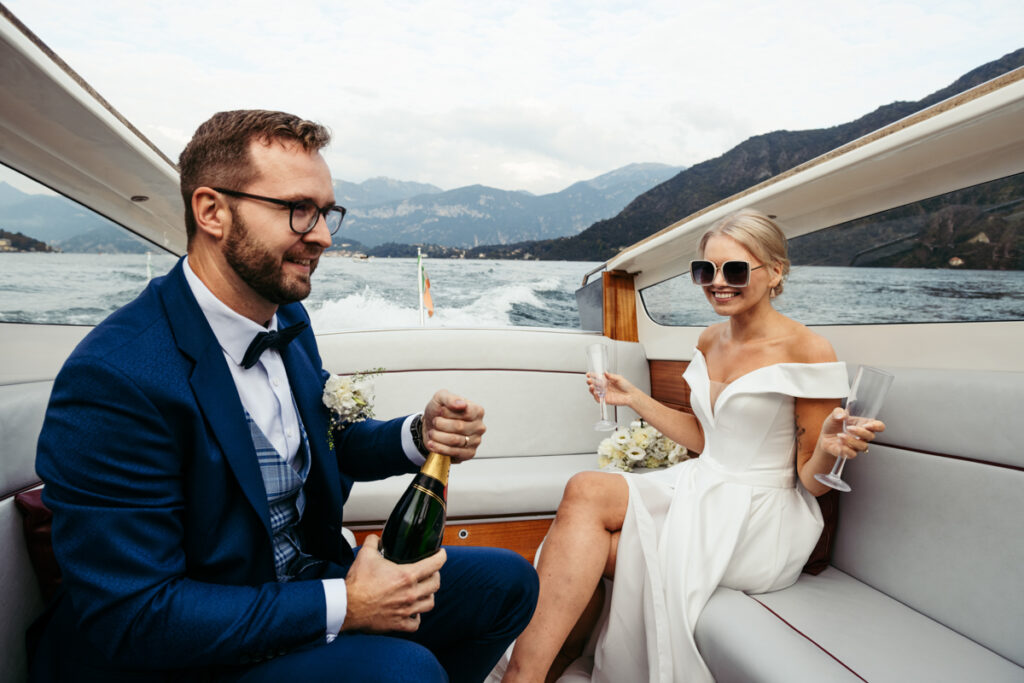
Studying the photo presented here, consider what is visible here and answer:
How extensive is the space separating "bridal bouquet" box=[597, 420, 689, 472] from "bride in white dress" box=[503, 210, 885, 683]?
597mm

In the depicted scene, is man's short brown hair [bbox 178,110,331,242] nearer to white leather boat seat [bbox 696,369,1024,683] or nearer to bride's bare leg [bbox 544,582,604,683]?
white leather boat seat [bbox 696,369,1024,683]

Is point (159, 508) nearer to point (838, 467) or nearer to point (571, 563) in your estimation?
point (571, 563)

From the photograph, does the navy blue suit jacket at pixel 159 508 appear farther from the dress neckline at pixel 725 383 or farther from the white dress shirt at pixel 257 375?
the dress neckline at pixel 725 383

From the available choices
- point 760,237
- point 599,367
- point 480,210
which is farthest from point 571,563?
point 480,210

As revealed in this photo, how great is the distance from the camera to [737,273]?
5.85ft

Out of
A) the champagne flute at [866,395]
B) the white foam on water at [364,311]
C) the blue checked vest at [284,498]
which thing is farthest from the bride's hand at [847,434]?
the white foam on water at [364,311]

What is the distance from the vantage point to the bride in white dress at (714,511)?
1.58m

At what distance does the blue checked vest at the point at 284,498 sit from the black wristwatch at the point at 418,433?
256 mm

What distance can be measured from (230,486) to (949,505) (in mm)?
1750

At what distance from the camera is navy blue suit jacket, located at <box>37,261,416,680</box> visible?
0.79 m

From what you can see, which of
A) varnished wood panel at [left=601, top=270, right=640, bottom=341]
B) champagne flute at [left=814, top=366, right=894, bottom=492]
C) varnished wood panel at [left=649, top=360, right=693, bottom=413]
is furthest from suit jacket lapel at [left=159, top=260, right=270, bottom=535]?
varnished wood panel at [left=601, top=270, right=640, bottom=341]

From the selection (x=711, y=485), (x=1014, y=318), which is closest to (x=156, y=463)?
(x=711, y=485)

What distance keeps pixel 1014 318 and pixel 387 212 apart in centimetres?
1191

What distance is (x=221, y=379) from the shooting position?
0.97 m
